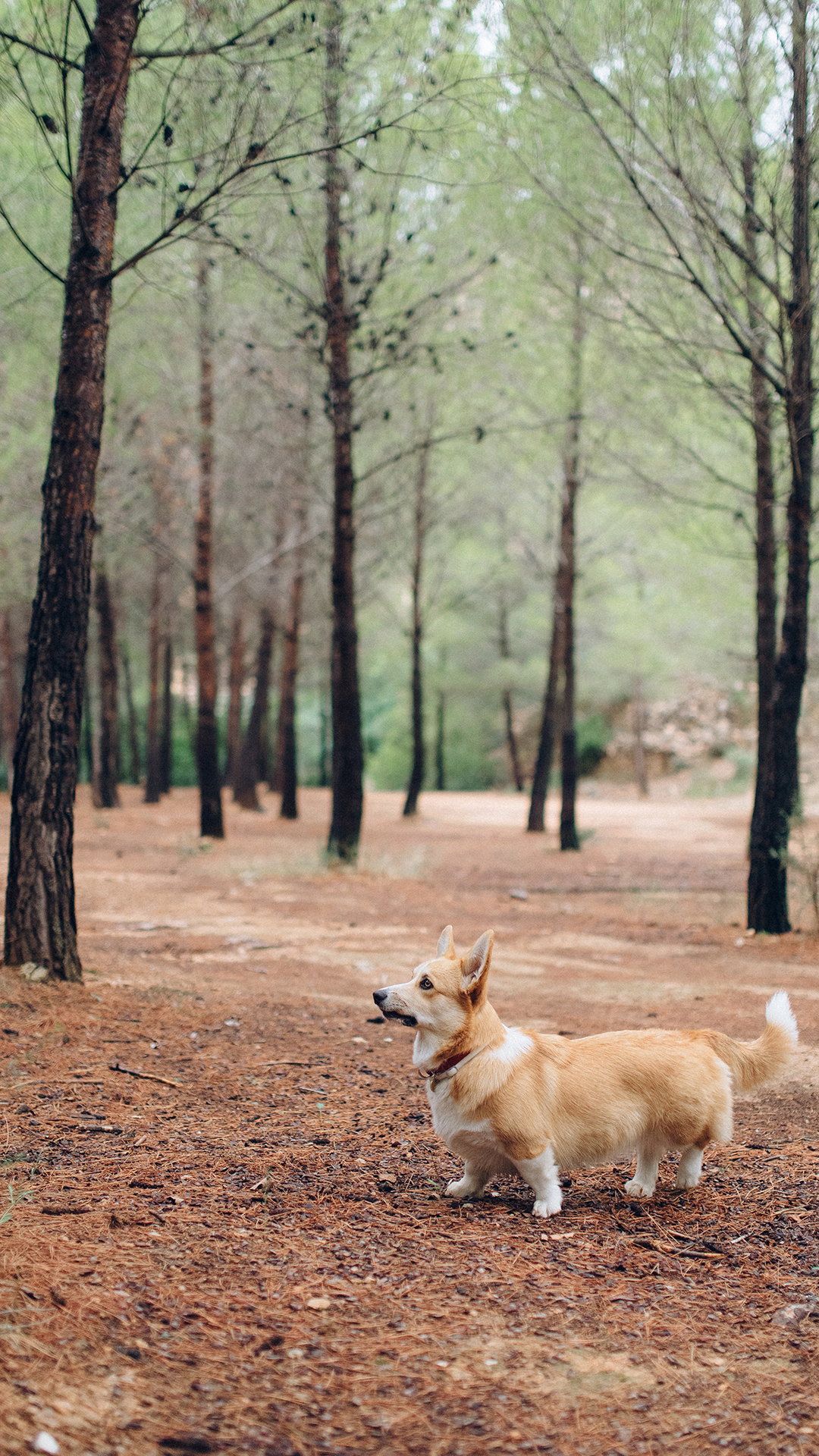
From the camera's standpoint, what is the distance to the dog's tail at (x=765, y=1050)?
314cm

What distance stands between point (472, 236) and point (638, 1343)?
11264 millimetres

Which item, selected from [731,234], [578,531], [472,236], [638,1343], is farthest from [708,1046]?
[578,531]

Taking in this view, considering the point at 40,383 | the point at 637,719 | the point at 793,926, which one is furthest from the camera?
the point at 637,719

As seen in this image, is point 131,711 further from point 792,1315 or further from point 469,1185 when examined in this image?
point 792,1315

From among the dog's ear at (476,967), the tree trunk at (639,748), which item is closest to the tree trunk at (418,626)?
the tree trunk at (639,748)

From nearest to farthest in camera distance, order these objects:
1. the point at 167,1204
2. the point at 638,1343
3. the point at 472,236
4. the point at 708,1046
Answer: the point at 638,1343
the point at 167,1204
the point at 708,1046
the point at 472,236

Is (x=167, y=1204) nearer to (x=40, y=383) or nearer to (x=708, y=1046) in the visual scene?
(x=708, y=1046)

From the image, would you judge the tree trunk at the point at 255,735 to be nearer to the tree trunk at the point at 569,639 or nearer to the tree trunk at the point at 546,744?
the tree trunk at the point at 546,744

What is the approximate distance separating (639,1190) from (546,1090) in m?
0.51

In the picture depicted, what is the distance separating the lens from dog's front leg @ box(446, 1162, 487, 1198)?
3.03 meters

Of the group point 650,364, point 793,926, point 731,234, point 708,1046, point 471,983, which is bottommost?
point 793,926

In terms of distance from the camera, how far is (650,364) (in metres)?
9.38

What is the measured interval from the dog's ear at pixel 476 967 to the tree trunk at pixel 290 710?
51.0 ft

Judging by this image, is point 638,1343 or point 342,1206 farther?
point 342,1206
